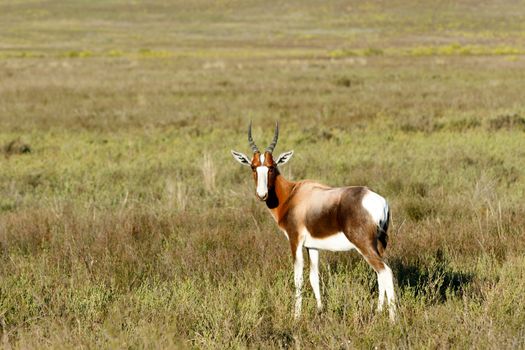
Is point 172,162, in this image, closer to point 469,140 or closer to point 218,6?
point 469,140

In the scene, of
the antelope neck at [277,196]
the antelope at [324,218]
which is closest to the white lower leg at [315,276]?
the antelope at [324,218]

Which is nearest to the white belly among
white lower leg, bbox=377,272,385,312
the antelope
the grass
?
the antelope

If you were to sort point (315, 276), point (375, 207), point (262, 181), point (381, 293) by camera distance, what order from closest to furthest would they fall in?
point (375, 207), point (381, 293), point (262, 181), point (315, 276)

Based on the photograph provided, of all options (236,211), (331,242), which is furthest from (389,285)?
(236,211)

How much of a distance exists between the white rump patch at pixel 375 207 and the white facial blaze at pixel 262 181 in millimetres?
782

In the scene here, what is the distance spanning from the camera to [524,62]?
3812 centimetres

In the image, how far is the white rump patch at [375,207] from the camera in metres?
4.80

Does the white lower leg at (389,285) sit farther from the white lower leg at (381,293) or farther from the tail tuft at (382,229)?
the tail tuft at (382,229)

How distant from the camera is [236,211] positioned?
8.84m

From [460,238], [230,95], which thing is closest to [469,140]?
[460,238]

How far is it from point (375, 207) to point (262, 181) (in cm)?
91

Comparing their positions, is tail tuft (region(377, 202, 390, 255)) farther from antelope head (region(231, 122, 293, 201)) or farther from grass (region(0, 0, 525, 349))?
antelope head (region(231, 122, 293, 201))

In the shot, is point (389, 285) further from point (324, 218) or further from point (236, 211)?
point (236, 211)

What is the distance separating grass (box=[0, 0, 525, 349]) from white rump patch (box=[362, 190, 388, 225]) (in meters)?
0.68
